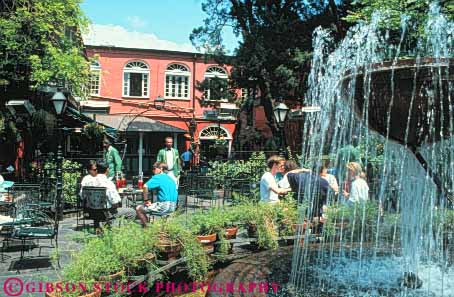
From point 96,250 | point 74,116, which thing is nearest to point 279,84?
point 74,116

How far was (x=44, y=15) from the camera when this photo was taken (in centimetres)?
1245

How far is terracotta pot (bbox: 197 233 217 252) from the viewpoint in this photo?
568 cm

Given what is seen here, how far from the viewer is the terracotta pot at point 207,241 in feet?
18.6

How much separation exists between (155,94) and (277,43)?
15582 millimetres

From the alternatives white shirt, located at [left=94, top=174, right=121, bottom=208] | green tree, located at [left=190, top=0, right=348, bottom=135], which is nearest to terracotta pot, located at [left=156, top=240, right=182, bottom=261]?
white shirt, located at [left=94, top=174, right=121, bottom=208]

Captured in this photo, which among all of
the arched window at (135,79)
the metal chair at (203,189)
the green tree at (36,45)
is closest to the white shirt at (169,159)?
the metal chair at (203,189)

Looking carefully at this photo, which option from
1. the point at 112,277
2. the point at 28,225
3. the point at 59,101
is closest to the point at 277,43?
the point at 59,101

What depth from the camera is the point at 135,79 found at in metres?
32.8

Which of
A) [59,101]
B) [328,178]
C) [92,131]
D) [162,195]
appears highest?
[59,101]

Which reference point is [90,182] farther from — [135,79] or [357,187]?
[135,79]

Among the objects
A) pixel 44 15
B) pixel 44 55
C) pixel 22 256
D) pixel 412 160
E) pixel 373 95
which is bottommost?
pixel 22 256

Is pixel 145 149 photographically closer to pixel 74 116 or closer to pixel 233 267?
pixel 74 116

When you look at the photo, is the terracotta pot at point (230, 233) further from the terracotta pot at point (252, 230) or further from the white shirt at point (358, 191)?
the white shirt at point (358, 191)

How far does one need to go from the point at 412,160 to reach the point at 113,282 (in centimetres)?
361
